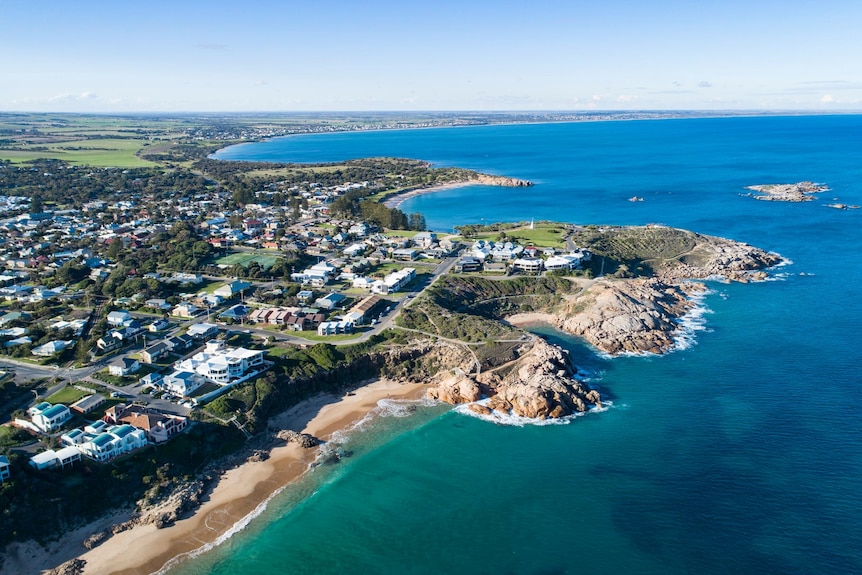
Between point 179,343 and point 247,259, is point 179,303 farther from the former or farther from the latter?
point 247,259

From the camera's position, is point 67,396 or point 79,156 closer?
point 67,396

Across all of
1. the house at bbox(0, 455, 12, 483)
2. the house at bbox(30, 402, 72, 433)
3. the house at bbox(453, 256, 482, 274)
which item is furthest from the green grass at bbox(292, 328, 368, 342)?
the house at bbox(0, 455, 12, 483)

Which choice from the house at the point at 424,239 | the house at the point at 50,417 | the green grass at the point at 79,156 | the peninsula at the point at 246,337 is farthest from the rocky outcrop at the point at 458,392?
the green grass at the point at 79,156

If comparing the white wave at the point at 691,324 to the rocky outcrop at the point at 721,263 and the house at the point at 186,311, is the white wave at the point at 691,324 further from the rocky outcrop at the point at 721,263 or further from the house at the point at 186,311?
the house at the point at 186,311

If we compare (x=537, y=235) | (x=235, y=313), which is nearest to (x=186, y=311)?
(x=235, y=313)

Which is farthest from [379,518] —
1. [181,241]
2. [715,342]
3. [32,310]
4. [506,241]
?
[181,241]

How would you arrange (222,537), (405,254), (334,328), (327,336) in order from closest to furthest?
(222,537) → (327,336) → (334,328) → (405,254)
